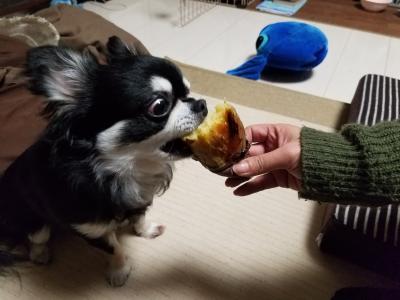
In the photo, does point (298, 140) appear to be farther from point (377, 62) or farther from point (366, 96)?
point (377, 62)

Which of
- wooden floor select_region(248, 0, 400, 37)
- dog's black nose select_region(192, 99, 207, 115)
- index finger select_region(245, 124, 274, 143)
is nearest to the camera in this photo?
dog's black nose select_region(192, 99, 207, 115)

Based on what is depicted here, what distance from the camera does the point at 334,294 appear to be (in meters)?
1.11

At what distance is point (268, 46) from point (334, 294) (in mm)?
1424

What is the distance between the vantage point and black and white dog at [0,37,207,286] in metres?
0.84

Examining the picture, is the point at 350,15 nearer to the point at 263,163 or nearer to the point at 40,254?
the point at 263,163

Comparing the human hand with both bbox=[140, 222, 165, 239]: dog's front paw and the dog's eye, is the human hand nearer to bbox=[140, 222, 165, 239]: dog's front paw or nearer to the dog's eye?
the dog's eye

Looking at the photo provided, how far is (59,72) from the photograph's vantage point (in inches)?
32.7

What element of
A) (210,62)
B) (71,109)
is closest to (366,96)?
(210,62)

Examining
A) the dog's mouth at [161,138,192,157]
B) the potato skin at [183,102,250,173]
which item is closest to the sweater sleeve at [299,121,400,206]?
the potato skin at [183,102,250,173]

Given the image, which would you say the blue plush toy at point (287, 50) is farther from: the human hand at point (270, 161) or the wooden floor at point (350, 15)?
the human hand at point (270, 161)

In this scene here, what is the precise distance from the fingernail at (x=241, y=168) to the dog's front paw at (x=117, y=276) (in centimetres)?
56

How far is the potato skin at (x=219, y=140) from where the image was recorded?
2.94 feet

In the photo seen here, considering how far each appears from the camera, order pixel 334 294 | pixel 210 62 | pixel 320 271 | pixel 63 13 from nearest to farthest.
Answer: pixel 334 294 → pixel 320 271 → pixel 63 13 → pixel 210 62

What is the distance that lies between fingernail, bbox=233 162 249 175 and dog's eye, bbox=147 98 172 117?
0.67ft
